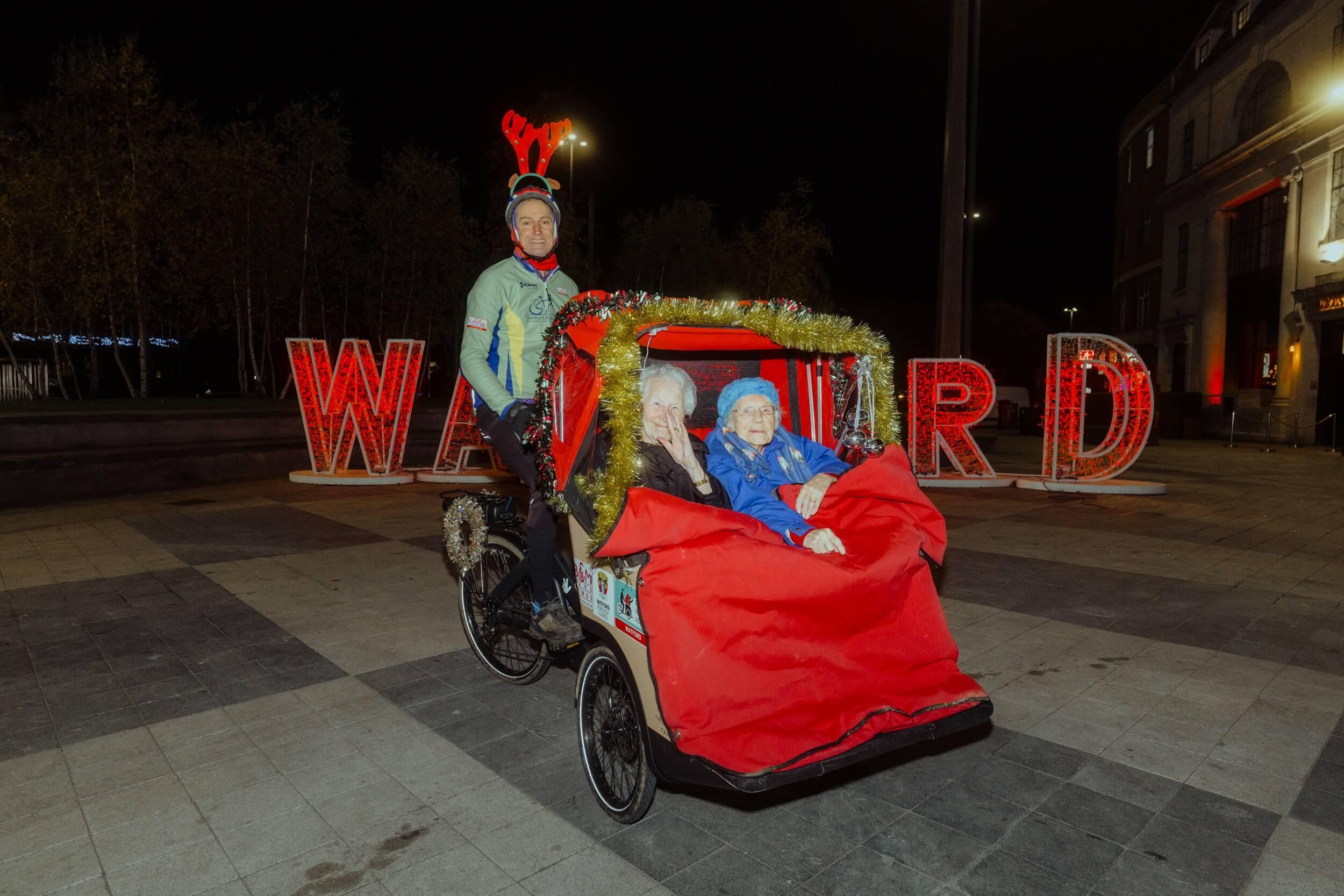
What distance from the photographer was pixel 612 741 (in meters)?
2.98

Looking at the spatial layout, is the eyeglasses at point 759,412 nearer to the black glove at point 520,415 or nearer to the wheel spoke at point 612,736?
the black glove at point 520,415

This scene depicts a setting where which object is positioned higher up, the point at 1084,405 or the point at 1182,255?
the point at 1182,255

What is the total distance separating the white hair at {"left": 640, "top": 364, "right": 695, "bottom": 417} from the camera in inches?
125

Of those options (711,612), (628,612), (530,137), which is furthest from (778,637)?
(530,137)

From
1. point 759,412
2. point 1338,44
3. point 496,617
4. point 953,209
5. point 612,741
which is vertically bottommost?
point 612,741

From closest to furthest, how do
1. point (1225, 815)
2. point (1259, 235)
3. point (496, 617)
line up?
point (1225, 815), point (496, 617), point (1259, 235)

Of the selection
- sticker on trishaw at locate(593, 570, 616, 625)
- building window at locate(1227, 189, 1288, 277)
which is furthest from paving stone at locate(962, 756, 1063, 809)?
building window at locate(1227, 189, 1288, 277)

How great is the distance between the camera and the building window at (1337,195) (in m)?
19.7

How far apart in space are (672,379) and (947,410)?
30.2ft

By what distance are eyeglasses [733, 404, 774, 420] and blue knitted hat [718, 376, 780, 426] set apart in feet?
0.15

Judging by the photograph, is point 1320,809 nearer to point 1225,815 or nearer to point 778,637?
point 1225,815

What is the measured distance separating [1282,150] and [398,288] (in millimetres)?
26160

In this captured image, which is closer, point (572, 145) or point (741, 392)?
point (741, 392)

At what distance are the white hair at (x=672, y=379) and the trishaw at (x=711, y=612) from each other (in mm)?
137
